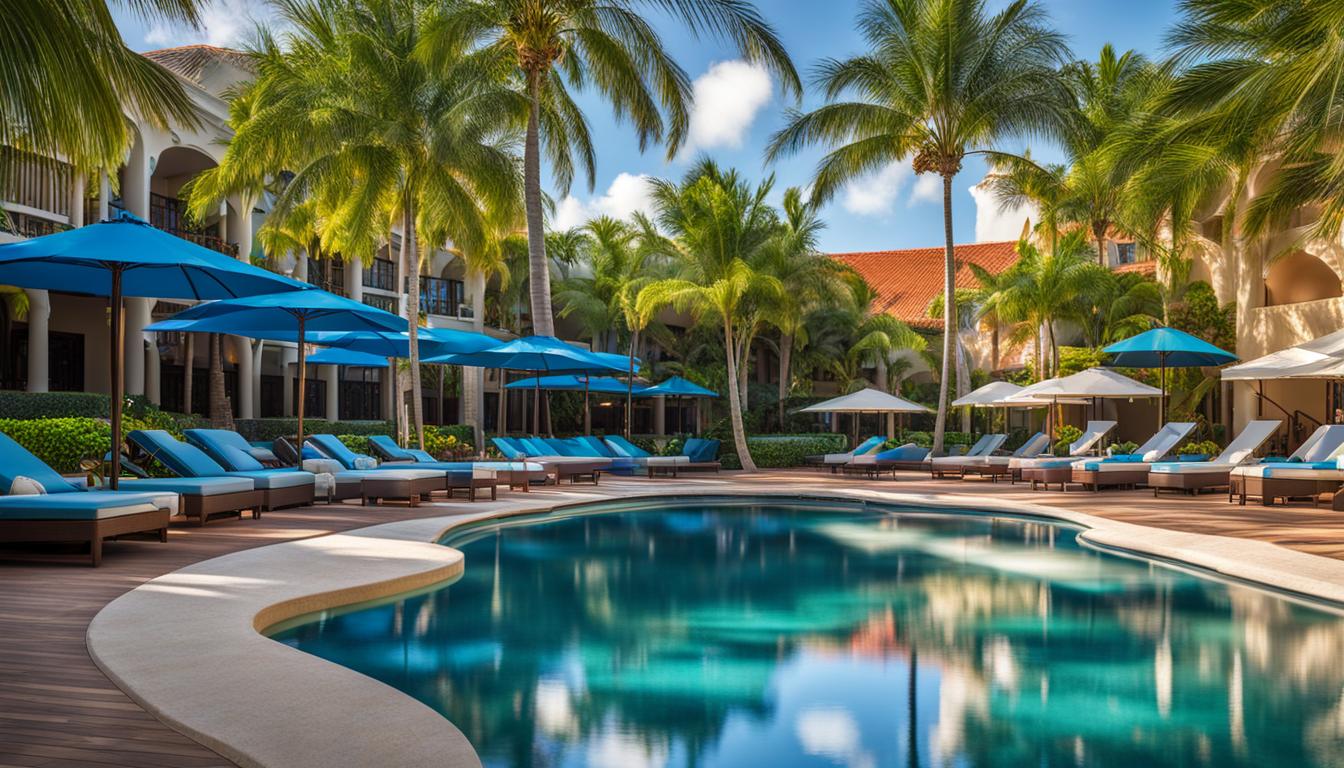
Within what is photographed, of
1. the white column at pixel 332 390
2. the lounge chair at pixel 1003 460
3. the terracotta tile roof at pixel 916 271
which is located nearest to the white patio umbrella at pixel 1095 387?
the lounge chair at pixel 1003 460

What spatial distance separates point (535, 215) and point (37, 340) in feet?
34.4

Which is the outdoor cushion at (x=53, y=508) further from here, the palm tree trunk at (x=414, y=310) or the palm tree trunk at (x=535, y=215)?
the palm tree trunk at (x=535, y=215)

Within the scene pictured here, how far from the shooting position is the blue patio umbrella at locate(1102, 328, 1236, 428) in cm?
1783

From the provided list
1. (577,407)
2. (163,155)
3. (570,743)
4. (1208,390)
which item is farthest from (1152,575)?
(577,407)

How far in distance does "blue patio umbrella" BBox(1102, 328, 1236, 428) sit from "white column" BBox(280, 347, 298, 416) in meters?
22.7

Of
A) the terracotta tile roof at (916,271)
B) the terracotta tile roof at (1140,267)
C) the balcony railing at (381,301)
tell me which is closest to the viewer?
the terracotta tile roof at (1140,267)

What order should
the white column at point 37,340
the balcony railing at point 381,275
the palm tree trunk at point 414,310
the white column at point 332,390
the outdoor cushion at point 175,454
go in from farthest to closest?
the balcony railing at point 381,275 → the white column at point 332,390 → the white column at point 37,340 → the palm tree trunk at point 414,310 → the outdoor cushion at point 175,454

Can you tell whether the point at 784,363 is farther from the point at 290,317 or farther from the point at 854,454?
the point at 290,317

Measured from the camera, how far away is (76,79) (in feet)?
18.3

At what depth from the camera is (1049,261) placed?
24109mm

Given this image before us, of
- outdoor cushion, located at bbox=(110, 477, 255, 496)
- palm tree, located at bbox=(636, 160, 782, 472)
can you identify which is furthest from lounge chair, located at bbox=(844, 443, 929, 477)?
outdoor cushion, located at bbox=(110, 477, 255, 496)

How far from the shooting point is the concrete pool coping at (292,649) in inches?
146

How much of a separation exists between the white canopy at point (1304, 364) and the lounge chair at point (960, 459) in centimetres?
585

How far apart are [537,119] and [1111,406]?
2000cm
